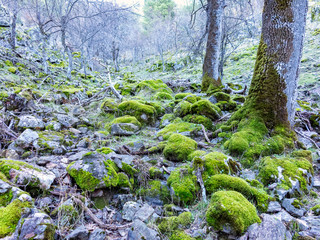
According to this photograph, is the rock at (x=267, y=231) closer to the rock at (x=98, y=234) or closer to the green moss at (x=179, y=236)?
the green moss at (x=179, y=236)

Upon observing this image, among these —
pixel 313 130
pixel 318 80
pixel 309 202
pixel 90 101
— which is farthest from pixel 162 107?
pixel 318 80

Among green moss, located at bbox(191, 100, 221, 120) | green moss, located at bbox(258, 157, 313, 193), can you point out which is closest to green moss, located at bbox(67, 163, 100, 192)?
green moss, located at bbox(258, 157, 313, 193)

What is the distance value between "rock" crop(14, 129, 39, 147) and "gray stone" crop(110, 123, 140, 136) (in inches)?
70.1

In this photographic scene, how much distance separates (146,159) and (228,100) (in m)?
4.11

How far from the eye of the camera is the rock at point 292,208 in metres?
2.31

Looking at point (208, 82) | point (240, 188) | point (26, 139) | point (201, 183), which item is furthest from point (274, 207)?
point (208, 82)

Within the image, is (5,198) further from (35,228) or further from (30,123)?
(30,123)

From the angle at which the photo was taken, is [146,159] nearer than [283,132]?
Yes

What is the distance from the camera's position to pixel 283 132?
13.2 ft

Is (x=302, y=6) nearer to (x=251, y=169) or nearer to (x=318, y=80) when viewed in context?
(x=251, y=169)

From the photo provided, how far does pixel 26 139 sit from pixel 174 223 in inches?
129

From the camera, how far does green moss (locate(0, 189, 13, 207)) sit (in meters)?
2.03

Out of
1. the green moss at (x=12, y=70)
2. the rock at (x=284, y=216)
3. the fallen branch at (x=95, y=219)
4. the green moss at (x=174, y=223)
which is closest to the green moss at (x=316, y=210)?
the rock at (x=284, y=216)

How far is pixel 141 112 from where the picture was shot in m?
6.14
